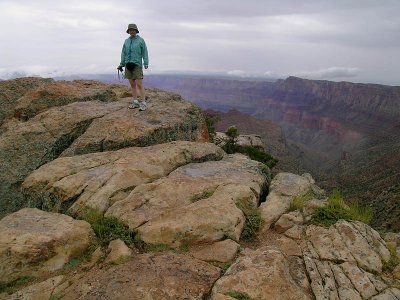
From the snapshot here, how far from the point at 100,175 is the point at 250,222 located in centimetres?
456

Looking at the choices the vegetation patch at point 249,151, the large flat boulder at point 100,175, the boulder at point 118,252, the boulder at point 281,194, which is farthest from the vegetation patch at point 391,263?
→ the vegetation patch at point 249,151

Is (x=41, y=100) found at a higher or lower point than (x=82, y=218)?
higher

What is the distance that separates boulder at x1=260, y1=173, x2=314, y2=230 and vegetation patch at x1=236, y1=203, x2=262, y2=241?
22 cm

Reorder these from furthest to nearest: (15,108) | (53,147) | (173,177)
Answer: (15,108), (53,147), (173,177)

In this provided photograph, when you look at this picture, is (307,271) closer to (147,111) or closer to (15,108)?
(147,111)

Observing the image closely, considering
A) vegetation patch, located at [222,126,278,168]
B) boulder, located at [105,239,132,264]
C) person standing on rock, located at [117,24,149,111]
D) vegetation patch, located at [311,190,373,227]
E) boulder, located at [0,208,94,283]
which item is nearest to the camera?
boulder, located at [0,208,94,283]

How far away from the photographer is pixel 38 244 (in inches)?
305

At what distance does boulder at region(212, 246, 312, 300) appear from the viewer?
6758 mm

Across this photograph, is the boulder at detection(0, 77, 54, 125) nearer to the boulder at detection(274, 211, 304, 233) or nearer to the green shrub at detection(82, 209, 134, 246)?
the green shrub at detection(82, 209, 134, 246)

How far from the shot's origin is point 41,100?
53.6 ft

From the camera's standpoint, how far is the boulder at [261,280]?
266 inches

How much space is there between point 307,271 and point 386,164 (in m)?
116

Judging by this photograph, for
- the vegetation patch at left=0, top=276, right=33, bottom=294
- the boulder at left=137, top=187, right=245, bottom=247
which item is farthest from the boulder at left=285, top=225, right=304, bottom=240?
the vegetation patch at left=0, top=276, right=33, bottom=294

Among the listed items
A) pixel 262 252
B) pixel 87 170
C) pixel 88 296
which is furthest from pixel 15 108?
pixel 262 252
